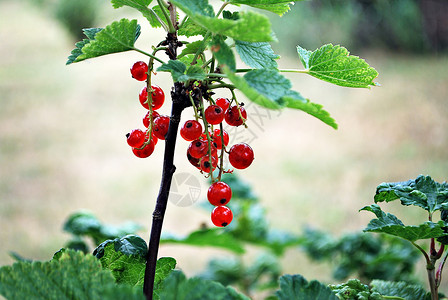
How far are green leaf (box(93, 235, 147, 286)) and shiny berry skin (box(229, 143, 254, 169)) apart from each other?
0.12m

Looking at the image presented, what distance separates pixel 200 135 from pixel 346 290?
0.20 metres

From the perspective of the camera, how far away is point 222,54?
0.34 meters

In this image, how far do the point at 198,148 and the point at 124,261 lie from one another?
0.13m

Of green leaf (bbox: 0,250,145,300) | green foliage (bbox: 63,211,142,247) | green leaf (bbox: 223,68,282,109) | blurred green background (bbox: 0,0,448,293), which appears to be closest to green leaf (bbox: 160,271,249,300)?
green leaf (bbox: 0,250,145,300)

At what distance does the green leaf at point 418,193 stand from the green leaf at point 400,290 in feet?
0.34

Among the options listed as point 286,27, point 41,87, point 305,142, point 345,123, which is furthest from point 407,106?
point 41,87

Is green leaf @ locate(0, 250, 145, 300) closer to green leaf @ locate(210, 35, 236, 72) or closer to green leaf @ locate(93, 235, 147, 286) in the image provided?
green leaf @ locate(93, 235, 147, 286)

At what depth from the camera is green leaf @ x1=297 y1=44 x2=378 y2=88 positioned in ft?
1.37

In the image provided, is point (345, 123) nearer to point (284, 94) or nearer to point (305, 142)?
point (305, 142)

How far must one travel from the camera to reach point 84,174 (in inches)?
93.4

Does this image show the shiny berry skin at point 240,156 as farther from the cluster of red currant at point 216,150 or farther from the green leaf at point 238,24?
the green leaf at point 238,24

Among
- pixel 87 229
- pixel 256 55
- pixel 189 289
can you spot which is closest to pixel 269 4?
pixel 256 55

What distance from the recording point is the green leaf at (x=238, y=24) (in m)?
0.31

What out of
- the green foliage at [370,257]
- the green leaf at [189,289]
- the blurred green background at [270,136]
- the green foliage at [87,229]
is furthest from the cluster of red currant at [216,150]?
the blurred green background at [270,136]
